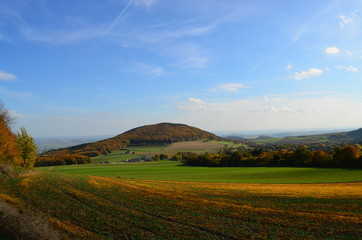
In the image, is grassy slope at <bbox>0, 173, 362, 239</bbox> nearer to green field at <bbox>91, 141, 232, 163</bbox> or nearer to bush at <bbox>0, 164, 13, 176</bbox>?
bush at <bbox>0, 164, 13, 176</bbox>

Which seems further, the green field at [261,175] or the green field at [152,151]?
the green field at [152,151]

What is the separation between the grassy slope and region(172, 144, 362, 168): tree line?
136 feet

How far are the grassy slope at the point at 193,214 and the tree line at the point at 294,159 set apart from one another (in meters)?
41.3

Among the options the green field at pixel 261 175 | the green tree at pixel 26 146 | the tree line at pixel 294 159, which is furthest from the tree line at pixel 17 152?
the tree line at pixel 294 159

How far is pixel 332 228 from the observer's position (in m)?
15.0

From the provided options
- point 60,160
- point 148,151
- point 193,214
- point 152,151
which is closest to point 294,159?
point 193,214

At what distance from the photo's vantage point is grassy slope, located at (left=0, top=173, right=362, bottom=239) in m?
14.3

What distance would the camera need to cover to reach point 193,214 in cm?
1850

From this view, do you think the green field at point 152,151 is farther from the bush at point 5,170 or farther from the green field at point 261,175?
the bush at point 5,170

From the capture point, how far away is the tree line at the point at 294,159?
58500 mm

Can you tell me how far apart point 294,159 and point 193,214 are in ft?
210

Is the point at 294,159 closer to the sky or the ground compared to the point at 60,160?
closer to the ground

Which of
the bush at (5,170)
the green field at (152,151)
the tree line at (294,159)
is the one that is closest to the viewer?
the bush at (5,170)

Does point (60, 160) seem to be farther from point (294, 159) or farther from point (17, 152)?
point (294, 159)
